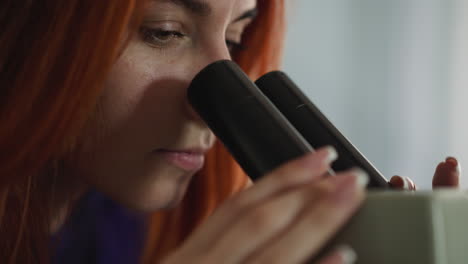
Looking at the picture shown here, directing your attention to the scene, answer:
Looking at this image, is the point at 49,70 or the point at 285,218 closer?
the point at 285,218

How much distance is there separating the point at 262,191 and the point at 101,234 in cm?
80

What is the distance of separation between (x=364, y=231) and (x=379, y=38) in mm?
1467

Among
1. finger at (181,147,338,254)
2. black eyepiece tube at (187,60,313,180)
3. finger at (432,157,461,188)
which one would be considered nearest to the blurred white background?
finger at (432,157,461,188)

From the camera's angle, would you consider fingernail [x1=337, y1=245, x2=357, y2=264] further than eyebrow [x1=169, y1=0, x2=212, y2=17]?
No

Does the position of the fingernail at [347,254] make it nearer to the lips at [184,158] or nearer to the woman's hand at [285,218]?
the woman's hand at [285,218]

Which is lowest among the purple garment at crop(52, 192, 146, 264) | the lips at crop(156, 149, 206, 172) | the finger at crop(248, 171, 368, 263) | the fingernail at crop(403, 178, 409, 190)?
the purple garment at crop(52, 192, 146, 264)

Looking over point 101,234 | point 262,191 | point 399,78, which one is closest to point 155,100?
point 262,191

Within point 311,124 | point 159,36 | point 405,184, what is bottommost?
point 405,184

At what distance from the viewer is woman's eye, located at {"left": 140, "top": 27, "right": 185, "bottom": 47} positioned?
2.08 ft

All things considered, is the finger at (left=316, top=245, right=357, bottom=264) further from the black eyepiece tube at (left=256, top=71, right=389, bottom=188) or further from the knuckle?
the black eyepiece tube at (left=256, top=71, right=389, bottom=188)

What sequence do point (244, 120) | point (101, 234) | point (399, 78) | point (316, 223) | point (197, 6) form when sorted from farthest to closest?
point (399, 78), point (101, 234), point (197, 6), point (244, 120), point (316, 223)

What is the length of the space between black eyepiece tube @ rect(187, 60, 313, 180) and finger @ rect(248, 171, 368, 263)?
10 centimetres

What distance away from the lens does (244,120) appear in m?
0.50

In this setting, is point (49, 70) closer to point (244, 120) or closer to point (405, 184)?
point (244, 120)
